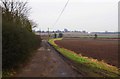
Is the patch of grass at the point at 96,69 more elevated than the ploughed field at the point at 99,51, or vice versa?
the patch of grass at the point at 96,69

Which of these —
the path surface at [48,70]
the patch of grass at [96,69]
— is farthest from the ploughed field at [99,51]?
the path surface at [48,70]

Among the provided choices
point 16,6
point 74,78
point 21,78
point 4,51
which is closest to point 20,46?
point 4,51

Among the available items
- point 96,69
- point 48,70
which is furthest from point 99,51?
point 48,70

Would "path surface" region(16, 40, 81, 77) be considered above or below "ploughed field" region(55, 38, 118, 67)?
above

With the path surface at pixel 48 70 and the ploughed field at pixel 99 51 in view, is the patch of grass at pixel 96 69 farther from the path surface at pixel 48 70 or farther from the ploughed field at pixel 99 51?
the ploughed field at pixel 99 51

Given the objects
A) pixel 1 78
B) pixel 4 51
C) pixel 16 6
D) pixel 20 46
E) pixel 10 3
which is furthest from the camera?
pixel 16 6

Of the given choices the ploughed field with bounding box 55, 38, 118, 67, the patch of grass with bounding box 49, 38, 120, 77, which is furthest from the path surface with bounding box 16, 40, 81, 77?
the ploughed field with bounding box 55, 38, 118, 67

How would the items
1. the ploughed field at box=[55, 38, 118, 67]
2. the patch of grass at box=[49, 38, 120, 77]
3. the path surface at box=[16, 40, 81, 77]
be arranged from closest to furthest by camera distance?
the path surface at box=[16, 40, 81, 77] < the patch of grass at box=[49, 38, 120, 77] < the ploughed field at box=[55, 38, 118, 67]

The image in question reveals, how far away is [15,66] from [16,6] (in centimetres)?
2600

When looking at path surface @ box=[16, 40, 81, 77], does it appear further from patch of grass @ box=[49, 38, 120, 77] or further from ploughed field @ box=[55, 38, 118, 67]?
ploughed field @ box=[55, 38, 118, 67]

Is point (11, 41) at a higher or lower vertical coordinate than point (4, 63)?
higher

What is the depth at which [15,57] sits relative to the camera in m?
14.8

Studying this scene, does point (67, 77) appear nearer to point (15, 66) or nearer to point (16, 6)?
point (15, 66)

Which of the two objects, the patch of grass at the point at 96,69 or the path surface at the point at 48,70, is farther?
the patch of grass at the point at 96,69
